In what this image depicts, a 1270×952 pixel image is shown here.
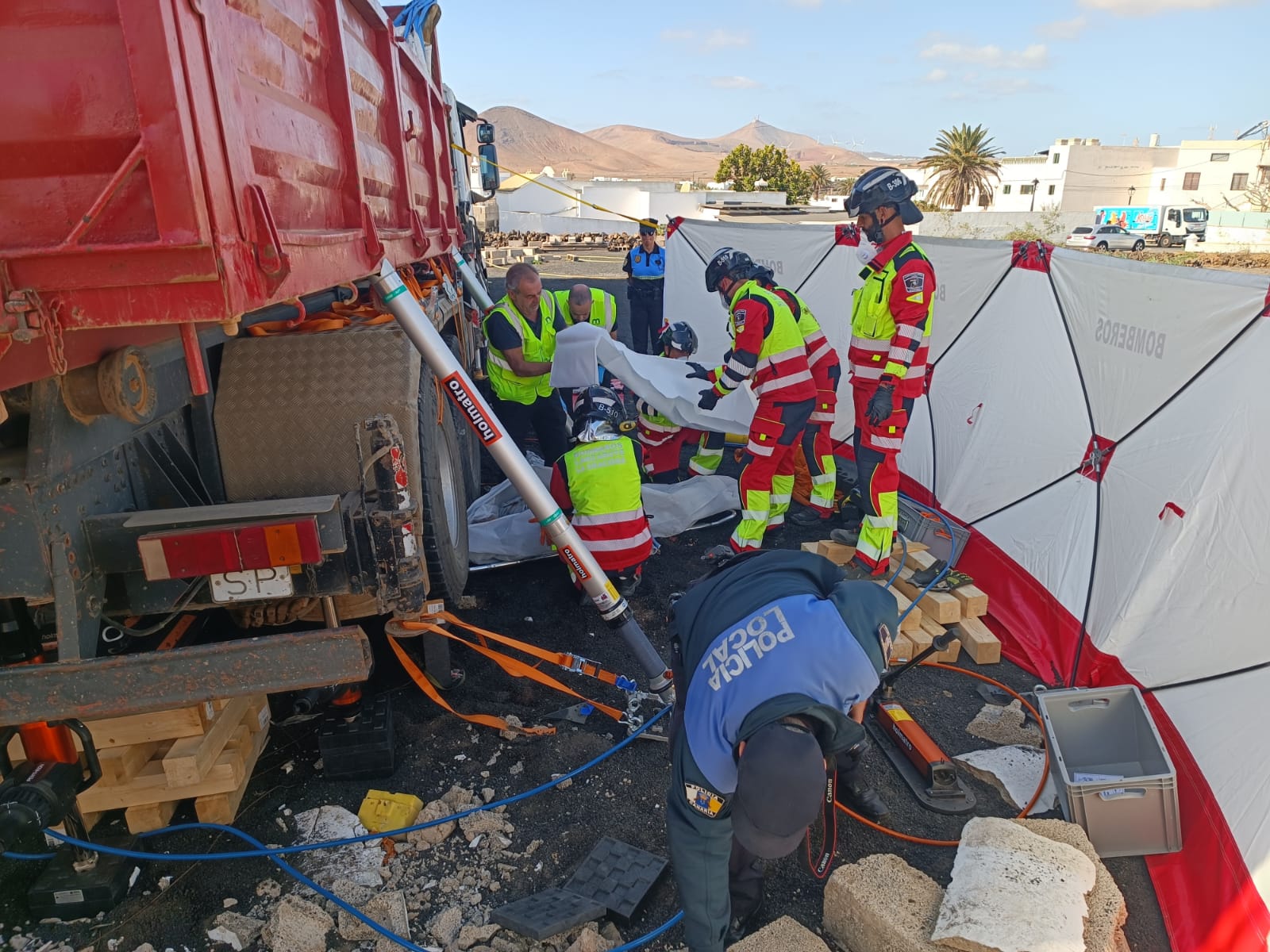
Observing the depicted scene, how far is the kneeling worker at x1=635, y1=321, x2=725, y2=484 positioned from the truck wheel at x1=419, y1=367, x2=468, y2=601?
2.27m

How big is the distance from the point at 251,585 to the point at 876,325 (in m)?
3.82

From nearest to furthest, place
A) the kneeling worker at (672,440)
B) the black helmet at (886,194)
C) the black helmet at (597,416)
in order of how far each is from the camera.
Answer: the black helmet at (597,416)
the black helmet at (886,194)
the kneeling worker at (672,440)

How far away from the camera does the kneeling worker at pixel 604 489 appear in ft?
14.2

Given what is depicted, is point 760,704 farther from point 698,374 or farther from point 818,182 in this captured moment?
point 818,182

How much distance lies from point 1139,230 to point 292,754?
46941 mm

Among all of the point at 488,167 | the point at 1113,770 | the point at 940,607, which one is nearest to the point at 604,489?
the point at 940,607

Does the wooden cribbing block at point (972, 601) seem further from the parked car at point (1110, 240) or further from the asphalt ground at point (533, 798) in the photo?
the parked car at point (1110, 240)

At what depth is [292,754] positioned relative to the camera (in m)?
3.29

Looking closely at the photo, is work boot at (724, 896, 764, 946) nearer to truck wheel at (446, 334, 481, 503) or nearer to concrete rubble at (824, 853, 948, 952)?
concrete rubble at (824, 853, 948, 952)

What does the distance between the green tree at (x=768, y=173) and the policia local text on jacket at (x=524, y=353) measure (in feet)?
157

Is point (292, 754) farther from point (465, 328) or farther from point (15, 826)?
point (465, 328)

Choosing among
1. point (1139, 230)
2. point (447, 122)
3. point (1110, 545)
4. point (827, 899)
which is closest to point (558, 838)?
point (827, 899)

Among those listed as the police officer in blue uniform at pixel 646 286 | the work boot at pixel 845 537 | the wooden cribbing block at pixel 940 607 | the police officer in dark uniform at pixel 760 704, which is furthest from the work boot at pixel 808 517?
the police officer in blue uniform at pixel 646 286

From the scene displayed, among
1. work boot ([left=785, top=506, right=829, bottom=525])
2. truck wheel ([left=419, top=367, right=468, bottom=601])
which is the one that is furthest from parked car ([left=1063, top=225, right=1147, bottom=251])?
truck wheel ([left=419, top=367, right=468, bottom=601])
